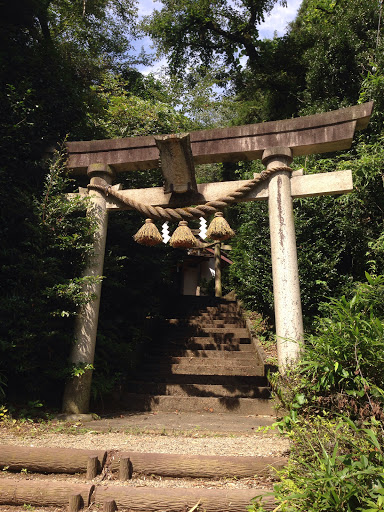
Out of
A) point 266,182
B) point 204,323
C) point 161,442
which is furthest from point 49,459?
point 204,323

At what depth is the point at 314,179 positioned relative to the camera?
16.8 feet

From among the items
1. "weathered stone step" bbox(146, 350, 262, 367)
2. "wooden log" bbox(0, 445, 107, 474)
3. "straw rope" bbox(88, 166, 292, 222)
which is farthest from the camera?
"weathered stone step" bbox(146, 350, 262, 367)

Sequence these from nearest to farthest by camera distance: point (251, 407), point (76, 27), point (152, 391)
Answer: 1. point (251, 407)
2. point (152, 391)
3. point (76, 27)

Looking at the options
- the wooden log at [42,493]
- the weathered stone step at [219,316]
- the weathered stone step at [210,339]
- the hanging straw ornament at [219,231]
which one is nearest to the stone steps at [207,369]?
the weathered stone step at [210,339]

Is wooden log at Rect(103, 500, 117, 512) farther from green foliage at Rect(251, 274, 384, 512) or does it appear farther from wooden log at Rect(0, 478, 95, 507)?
green foliage at Rect(251, 274, 384, 512)

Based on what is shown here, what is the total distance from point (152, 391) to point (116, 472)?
3.34 m

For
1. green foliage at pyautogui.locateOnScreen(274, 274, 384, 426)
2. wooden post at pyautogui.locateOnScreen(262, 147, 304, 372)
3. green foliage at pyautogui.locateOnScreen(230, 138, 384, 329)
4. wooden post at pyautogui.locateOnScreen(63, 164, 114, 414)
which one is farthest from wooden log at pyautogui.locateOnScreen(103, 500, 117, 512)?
green foliage at pyautogui.locateOnScreen(230, 138, 384, 329)

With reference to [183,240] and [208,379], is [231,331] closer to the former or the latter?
[208,379]

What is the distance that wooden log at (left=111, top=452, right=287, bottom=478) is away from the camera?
2.85 meters

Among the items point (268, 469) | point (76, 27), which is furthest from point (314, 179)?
point (76, 27)

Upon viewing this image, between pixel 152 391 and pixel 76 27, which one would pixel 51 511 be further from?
pixel 76 27

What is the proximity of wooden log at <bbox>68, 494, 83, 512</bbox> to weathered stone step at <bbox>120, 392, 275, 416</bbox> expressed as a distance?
3.24m

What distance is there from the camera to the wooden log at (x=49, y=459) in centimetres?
297

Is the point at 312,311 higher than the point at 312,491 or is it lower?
higher
